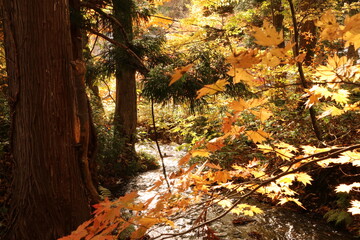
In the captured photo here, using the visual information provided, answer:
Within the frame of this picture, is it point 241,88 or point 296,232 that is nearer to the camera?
point 241,88

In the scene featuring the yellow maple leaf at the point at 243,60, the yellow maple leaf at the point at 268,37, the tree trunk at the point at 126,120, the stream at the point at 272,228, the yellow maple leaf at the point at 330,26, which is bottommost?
the stream at the point at 272,228

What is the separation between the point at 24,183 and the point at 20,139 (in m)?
0.40

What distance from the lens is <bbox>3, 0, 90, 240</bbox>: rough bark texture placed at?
2.21m

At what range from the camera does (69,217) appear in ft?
7.64

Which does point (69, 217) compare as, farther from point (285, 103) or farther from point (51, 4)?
point (285, 103)

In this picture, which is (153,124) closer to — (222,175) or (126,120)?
(222,175)

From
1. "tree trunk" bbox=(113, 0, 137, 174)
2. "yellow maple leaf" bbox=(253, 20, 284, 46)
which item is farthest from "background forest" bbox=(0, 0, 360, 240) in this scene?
"tree trunk" bbox=(113, 0, 137, 174)

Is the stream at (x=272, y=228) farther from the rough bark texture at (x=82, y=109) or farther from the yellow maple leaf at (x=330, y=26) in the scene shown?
the yellow maple leaf at (x=330, y=26)

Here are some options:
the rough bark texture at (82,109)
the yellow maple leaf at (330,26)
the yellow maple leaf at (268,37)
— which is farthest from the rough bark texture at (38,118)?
the yellow maple leaf at (330,26)

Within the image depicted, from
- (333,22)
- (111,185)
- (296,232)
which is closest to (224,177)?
(333,22)

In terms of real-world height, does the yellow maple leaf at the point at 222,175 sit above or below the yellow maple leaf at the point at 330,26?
below

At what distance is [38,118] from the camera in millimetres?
2221

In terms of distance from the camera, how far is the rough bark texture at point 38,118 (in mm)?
2215

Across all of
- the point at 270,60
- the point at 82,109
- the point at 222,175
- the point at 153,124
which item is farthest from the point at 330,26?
the point at 82,109
